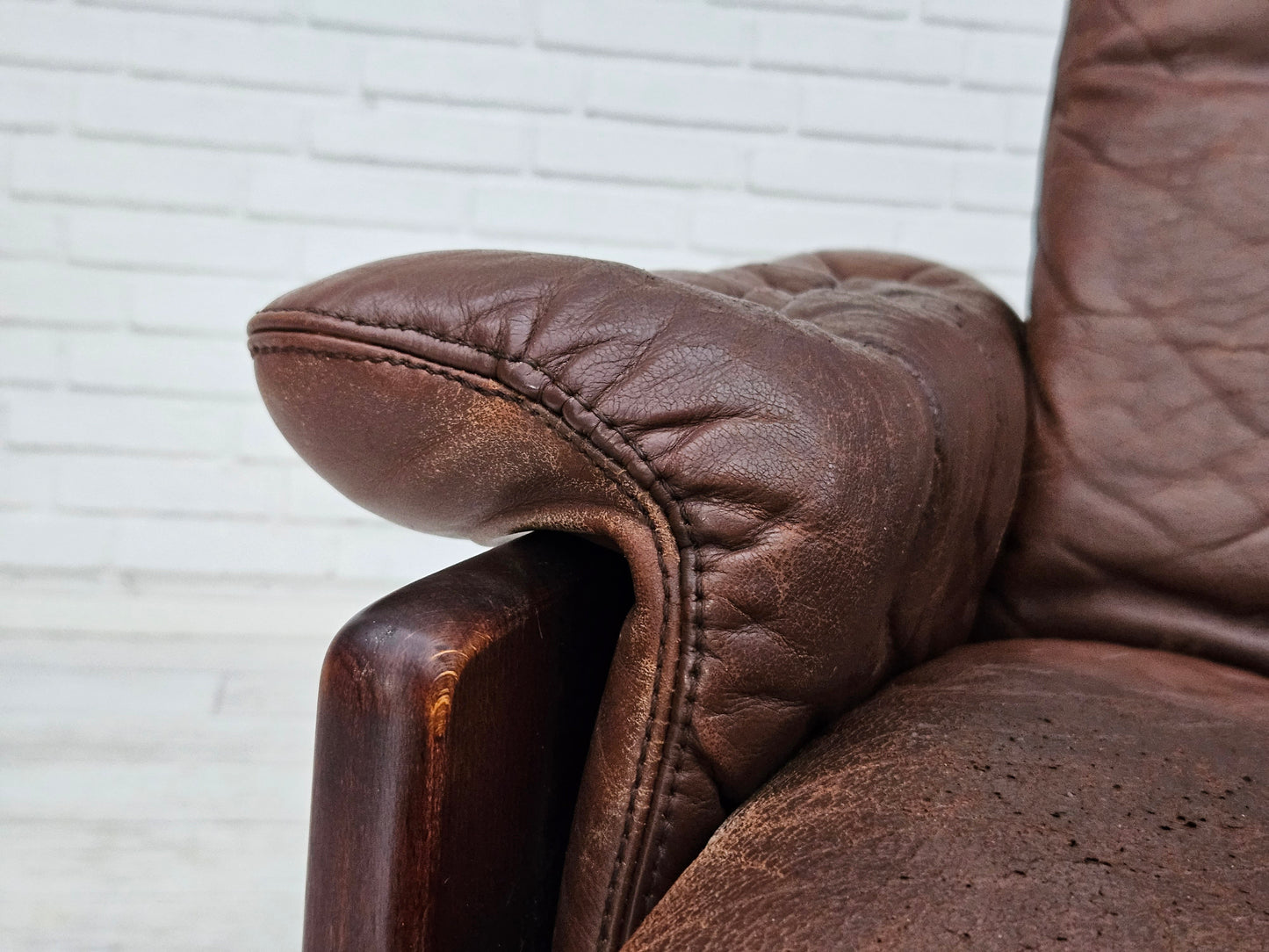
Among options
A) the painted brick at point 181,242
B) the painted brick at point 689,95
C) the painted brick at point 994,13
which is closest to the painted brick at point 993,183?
the painted brick at point 994,13

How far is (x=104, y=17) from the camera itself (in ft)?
6.59

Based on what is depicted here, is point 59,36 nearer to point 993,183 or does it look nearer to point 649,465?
point 993,183

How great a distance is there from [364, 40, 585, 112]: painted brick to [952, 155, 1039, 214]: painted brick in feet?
2.56

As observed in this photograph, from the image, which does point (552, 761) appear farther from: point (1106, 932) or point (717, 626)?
point (1106, 932)

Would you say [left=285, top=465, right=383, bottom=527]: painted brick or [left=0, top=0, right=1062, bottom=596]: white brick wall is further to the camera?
[left=285, top=465, right=383, bottom=527]: painted brick

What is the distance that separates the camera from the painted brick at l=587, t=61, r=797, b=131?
2107 millimetres

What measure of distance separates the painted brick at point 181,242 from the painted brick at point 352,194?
0.18 feet

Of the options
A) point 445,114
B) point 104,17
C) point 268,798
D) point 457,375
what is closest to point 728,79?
point 445,114

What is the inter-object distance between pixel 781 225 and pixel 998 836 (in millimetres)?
1868

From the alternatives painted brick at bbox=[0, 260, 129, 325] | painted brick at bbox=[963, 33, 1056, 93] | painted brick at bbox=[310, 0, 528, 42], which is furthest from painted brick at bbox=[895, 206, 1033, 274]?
painted brick at bbox=[0, 260, 129, 325]

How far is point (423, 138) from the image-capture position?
6.86 ft

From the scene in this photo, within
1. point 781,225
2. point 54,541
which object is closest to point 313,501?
point 54,541

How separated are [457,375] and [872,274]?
1.79 ft

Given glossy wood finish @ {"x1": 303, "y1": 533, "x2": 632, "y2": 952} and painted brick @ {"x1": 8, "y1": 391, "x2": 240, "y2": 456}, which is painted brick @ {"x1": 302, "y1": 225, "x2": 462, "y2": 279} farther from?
glossy wood finish @ {"x1": 303, "y1": 533, "x2": 632, "y2": 952}
